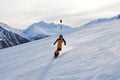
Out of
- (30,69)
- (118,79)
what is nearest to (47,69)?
(30,69)

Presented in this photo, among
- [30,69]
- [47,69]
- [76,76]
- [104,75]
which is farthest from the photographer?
[30,69]

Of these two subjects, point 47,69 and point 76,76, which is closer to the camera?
point 76,76

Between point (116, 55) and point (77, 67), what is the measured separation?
76.8 inches

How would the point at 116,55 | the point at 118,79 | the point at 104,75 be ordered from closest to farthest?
the point at 118,79 → the point at 104,75 → the point at 116,55

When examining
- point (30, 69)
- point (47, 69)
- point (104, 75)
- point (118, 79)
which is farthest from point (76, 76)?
point (30, 69)

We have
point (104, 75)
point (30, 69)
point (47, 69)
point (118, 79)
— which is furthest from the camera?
point (30, 69)

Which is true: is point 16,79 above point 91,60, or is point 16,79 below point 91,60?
below

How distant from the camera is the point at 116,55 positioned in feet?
40.4

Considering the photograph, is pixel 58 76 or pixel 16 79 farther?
pixel 16 79

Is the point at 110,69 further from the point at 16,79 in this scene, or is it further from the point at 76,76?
the point at 16,79

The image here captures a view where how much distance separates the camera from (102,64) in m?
11.3

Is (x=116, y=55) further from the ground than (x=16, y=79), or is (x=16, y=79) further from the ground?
(x=116, y=55)

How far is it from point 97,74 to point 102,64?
134 cm

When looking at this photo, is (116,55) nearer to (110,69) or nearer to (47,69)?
(110,69)
